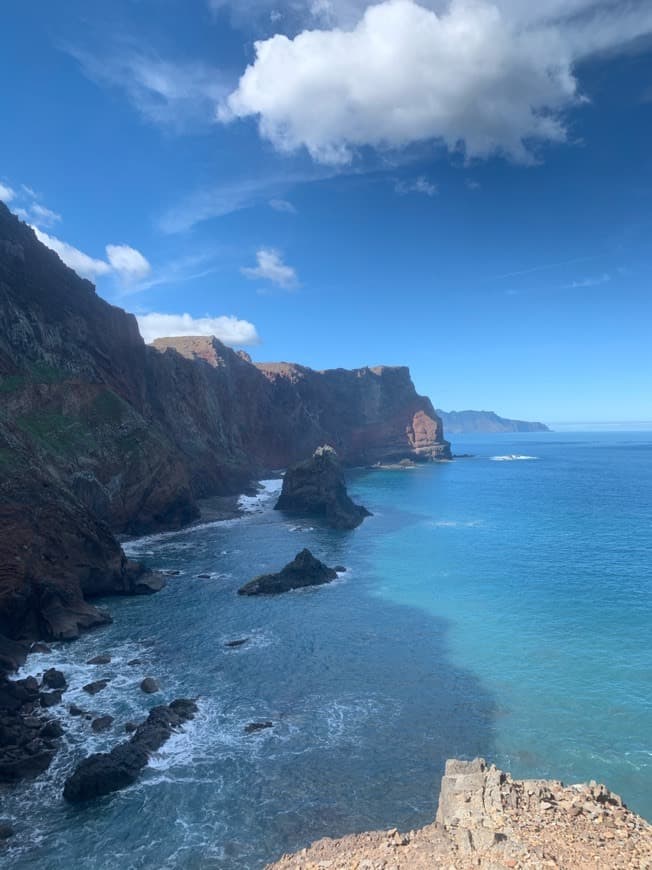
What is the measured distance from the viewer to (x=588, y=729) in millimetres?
31062

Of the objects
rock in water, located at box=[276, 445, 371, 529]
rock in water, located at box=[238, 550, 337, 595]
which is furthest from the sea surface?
rock in water, located at box=[276, 445, 371, 529]

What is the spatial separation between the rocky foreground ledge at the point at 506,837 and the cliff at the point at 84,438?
3226 cm

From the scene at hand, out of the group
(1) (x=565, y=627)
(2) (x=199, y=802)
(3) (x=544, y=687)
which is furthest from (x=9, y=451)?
(1) (x=565, y=627)

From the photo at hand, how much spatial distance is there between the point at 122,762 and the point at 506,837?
61.2 ft

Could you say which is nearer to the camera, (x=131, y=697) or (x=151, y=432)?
(x=131, y=697)

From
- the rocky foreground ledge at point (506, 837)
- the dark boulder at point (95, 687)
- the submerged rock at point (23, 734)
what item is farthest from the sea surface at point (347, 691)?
the rocky foreground ledge at point (506, 837)

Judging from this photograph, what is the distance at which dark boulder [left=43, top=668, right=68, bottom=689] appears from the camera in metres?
35.4

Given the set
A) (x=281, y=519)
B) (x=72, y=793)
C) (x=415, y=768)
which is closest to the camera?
(x=72, y=793)

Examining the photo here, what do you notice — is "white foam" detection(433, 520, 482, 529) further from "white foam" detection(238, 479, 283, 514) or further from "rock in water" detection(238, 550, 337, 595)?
"white foam" detection(238, 479, 283, 514)

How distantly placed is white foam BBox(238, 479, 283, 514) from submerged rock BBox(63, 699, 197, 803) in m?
67.9

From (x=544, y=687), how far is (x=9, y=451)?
46.3 meters

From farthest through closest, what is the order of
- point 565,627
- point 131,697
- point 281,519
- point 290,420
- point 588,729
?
point 290,420 → point 281,519 → point 565,627 → point 131,697 → point 588,729

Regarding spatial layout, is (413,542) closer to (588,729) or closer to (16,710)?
(588,729)

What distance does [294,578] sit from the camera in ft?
193
